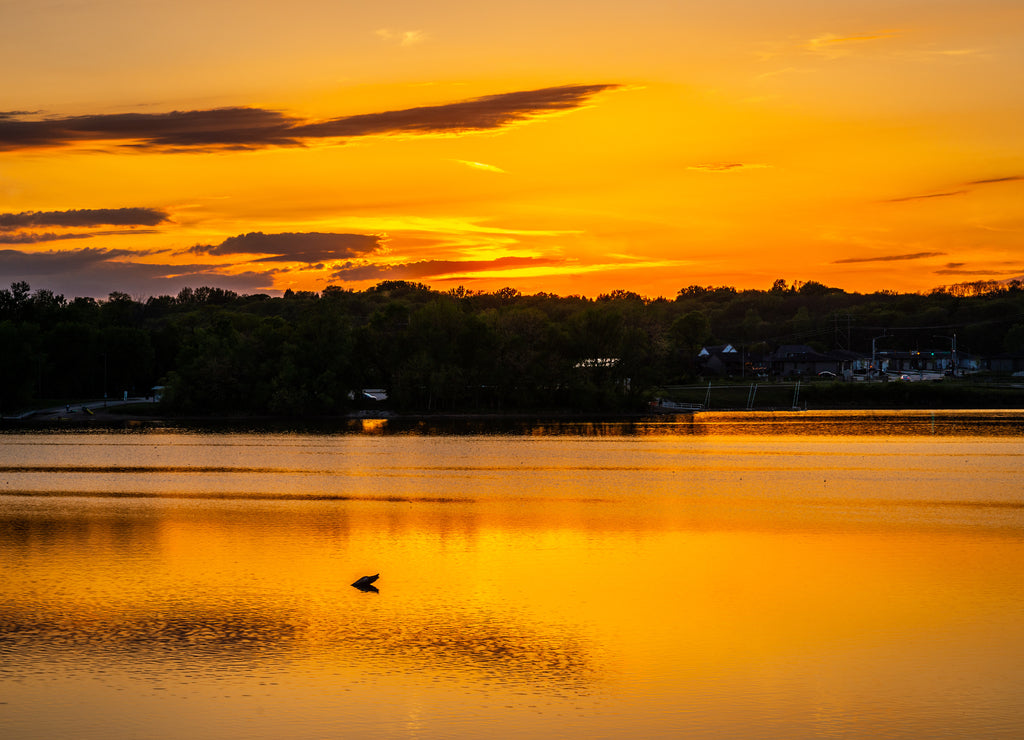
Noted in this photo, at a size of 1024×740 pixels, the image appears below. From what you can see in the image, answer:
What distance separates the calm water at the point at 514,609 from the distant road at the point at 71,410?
295 feet

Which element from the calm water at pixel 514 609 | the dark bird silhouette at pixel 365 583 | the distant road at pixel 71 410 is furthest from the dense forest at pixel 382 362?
the dark bird silhouette at pixel 365 583

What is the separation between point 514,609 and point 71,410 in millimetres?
137031

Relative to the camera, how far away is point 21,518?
139 feet

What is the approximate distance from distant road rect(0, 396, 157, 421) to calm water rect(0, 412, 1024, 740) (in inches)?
3540

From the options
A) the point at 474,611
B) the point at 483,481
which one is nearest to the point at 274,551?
the point at 474,611

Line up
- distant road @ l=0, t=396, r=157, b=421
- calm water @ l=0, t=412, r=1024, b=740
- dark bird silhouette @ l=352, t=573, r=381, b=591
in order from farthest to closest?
distant road @ l=0, t=396, r=157, b=421, dark bird silhouette @ l=352, t=573, r=381, b=591, calm water @ l=0, t=412, r=1024, b=740

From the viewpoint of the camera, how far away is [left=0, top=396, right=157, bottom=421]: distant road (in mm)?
142375

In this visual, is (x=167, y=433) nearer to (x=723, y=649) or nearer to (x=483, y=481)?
(x=483, y=481)

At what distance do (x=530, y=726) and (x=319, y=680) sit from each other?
4.75 meters

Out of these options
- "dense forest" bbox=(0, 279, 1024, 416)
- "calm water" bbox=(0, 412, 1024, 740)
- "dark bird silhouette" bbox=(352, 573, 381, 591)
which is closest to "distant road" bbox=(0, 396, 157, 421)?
"dense forest" bbox=(0, 279, 1024, 416)

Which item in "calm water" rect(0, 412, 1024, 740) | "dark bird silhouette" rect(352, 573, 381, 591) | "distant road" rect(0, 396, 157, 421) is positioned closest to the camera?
"calm water" rect(0, 412, 1024, 740)

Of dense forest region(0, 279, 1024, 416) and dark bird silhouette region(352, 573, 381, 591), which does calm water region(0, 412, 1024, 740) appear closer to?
dark bird silhouette region(352, 573, 381, 591)

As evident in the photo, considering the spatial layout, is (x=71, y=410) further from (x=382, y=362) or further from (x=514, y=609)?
(x=514, y=609)

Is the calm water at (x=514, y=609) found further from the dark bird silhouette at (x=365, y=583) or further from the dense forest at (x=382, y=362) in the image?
the dense forest at (x=382, y=362)
